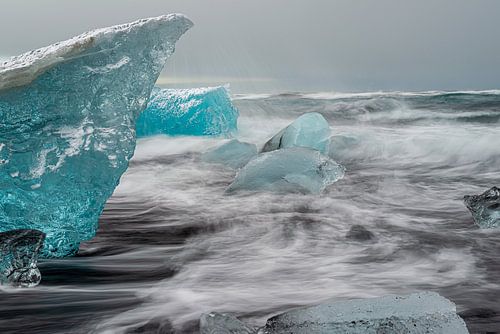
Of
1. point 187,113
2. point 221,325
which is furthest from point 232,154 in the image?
point 221,325

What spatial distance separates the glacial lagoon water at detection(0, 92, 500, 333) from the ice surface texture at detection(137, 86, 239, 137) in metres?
2.87

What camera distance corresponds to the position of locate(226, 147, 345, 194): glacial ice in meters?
5.00

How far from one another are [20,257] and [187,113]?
24.4ft

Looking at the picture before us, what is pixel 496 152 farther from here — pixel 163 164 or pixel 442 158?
pixel 163 164

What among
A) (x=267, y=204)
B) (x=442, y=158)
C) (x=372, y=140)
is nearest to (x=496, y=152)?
(x=442, y=158)

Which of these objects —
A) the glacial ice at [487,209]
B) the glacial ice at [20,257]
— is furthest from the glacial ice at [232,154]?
the glacial ice at [20,257]

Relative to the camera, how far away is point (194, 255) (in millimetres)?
3303

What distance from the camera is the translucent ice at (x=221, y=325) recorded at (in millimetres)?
1749

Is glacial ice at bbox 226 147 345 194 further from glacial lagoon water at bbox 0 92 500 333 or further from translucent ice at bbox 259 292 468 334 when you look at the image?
translucent ice at bbox 259 292 468 334

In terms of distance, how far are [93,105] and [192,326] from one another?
60.0 inches

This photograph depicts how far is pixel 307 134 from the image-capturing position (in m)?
6.32

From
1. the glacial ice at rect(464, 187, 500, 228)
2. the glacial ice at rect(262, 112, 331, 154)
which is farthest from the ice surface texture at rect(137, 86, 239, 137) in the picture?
the glacial ice at rect(464, 187, 500, 228)

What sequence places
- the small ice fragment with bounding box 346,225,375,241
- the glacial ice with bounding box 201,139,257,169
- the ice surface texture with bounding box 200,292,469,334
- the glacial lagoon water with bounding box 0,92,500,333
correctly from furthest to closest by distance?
the glacial ice with bounding box 201,139,257,169 < the small ice fragment with bounding box 346,225,375,241 < the glacial lagoon water with bounding box 0,92,500,333 < the ice surface texture with bounding box 200,292,469,334

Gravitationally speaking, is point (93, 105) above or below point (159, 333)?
above
